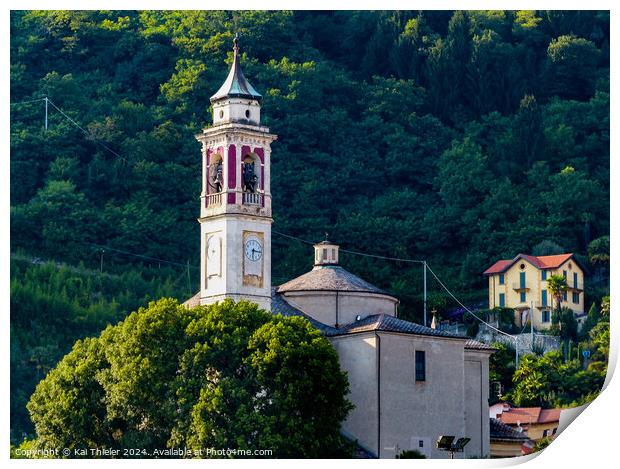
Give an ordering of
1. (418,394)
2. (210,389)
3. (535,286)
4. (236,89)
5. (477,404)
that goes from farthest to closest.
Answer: (535,286), (477,404), (236,89), (418,394), (210,389)

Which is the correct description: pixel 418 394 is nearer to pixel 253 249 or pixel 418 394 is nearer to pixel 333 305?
pixel 333 305

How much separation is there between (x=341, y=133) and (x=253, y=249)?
38.9m

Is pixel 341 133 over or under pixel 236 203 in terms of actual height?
over

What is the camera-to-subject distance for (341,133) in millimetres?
106750

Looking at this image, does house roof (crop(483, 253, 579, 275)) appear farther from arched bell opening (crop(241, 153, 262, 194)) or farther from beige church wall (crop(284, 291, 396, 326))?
arched bell opening (crop(241, 153, 262, 194))

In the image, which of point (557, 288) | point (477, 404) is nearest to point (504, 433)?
point (477, 404)

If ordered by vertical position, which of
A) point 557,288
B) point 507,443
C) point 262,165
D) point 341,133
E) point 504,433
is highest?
point 341,133

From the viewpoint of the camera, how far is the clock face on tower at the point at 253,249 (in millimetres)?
68250

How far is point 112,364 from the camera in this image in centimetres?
6412

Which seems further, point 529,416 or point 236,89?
point 529,416

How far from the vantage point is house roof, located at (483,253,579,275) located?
103 metres

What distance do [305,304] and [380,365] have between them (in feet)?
16.6

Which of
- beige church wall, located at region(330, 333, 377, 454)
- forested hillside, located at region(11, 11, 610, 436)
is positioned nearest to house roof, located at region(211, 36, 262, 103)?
beige church wall, located at region(330, 333, 377, 454)

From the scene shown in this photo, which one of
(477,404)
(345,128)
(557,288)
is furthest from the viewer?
(345,128)
